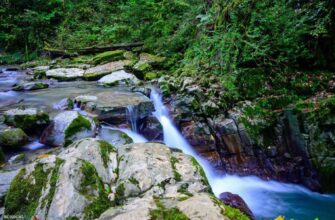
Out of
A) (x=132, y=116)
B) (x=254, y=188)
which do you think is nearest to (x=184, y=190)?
(x=132, y=116)

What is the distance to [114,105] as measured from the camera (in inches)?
245

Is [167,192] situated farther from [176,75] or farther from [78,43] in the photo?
[78,43]

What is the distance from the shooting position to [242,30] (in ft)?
22.1

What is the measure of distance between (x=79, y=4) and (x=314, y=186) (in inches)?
591

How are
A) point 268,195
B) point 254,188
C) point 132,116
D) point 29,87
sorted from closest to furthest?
1. point 268,195
2. point 254,188
3. point 132,116
4. point 29,87

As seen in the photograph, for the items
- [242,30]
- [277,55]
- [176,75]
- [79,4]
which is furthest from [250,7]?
[79,4]

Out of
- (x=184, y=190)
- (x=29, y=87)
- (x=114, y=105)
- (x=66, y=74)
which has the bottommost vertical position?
(x=184, y=190)

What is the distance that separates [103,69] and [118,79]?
59.3 inches

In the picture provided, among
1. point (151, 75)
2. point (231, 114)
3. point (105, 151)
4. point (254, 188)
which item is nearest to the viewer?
point (105, 151)

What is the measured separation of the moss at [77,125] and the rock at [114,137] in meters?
0.34

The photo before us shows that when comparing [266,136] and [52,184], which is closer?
[52,184]

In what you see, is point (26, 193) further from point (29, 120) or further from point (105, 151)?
point (29, 120)

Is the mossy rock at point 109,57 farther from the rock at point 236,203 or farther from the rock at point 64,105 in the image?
the rock at point 236,203

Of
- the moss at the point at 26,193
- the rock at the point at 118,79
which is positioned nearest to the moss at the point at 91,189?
the moss at the point at 26,193
